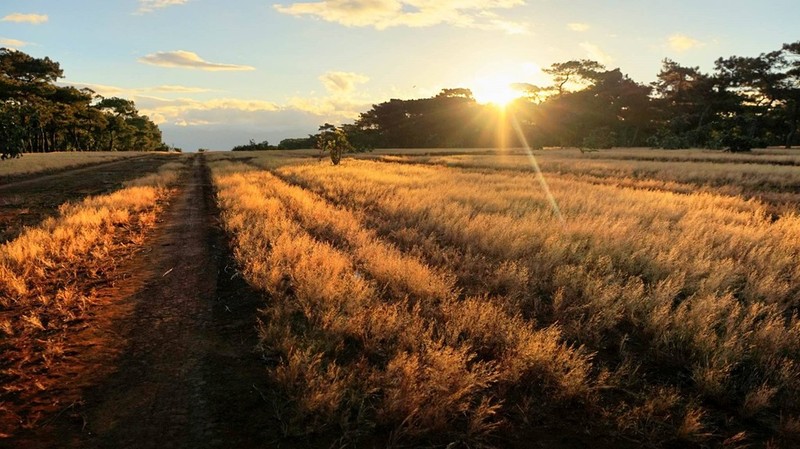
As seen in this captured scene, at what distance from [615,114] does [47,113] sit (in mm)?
99912

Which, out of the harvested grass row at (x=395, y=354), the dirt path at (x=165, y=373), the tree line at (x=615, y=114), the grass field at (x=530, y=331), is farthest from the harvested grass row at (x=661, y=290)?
the tree line at (x=615, y=114)

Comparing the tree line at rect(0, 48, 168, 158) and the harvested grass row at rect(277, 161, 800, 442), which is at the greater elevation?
the tree line at rect(0, 48, 168, 158)

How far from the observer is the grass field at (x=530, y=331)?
3709 millimetres

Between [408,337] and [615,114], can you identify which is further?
[615,114]

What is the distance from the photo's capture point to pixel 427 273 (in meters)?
6.94

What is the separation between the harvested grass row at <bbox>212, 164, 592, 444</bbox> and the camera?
362 centimetres

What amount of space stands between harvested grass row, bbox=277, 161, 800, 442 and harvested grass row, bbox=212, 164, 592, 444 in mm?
713

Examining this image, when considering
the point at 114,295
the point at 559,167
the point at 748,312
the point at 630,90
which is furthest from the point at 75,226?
the point at 630,90

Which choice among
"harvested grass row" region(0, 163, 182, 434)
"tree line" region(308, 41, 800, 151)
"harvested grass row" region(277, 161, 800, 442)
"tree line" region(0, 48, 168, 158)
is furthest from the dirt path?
"tree line" region(308, 41, 800, 151)

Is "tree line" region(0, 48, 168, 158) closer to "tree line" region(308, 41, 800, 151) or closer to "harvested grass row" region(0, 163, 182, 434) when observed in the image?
"harvested grass row" region(0, 163, 182, 434)

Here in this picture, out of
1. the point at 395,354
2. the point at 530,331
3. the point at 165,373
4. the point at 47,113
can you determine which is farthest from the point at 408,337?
the point at 47,113

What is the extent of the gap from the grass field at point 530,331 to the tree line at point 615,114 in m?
53.6

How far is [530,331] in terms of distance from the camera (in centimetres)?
491

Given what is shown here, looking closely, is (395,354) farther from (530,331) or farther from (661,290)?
(661,290)
